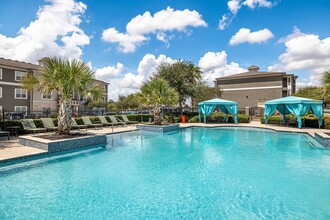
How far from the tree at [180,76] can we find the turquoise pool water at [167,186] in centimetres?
1710

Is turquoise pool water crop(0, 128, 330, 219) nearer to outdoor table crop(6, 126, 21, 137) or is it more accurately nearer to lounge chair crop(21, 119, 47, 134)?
lounge chair crop(21, 119, 47, 134)

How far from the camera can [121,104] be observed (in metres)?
52.4

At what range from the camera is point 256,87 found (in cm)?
3966

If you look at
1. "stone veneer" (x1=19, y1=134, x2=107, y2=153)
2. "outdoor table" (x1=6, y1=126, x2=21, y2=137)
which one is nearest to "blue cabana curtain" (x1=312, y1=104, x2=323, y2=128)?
"stone veneer" (x1=19, y1=134, x2=107, y2=153)

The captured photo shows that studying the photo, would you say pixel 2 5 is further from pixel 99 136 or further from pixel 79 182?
pixel 79 182

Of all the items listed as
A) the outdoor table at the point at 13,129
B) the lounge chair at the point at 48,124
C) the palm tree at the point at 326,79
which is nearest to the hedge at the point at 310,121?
the palm tree at the point at 326,79

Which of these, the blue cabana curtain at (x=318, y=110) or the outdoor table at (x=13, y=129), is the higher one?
the blue cabana curtain at (x=318, y=110)

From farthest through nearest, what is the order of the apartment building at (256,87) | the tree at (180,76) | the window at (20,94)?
the apartment building at (256,87) < the window at (20,94) < the tree at (180,76)

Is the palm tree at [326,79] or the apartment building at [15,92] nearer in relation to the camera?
the palm tree at [326,79]

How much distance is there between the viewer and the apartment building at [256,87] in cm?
3800

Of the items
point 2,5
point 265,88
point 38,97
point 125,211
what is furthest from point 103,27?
point 265,88

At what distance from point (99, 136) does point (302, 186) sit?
29.4ft

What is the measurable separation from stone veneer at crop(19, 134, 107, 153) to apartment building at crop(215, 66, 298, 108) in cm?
3295

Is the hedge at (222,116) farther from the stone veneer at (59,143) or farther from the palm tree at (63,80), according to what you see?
the palm tree at (63,80)
